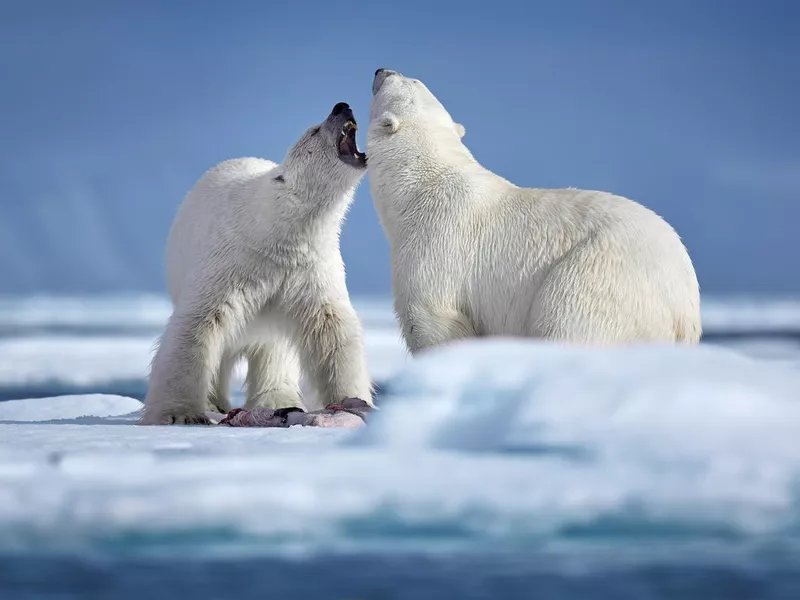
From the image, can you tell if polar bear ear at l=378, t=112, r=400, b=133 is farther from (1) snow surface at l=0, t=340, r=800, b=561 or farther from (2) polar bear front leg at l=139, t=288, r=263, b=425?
(1) snow surface at l=0, t=340, r=800, b=561

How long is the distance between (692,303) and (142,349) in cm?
1292

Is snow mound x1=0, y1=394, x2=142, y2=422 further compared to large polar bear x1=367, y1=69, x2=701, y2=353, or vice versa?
snow mound x1=0, y1=394, x2=142, y2=422

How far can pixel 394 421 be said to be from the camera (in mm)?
2979

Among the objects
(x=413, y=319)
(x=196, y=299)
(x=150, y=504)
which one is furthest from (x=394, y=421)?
(x=196, y=299)

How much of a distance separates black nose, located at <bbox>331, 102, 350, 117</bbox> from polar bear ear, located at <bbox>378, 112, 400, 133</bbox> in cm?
22

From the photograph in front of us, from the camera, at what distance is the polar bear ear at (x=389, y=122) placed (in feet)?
16.2

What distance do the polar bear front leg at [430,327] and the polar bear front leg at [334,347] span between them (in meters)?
0.71

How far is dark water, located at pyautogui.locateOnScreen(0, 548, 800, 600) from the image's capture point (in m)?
1.99

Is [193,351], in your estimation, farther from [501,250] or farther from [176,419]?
[501,250]

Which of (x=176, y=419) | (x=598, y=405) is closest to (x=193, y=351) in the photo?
(x=176, y=419)

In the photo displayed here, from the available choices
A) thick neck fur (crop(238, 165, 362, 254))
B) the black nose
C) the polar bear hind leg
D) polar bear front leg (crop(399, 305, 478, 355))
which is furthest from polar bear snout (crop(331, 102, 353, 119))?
polar bear front leg (crop(399, 305, 478, 355))

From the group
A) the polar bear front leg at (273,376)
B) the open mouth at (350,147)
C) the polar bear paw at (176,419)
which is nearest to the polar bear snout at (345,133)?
the open mouth at (350,147)

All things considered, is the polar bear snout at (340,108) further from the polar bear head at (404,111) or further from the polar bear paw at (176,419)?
the polar bear paw at (176,419)

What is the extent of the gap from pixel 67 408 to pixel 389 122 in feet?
9.95
